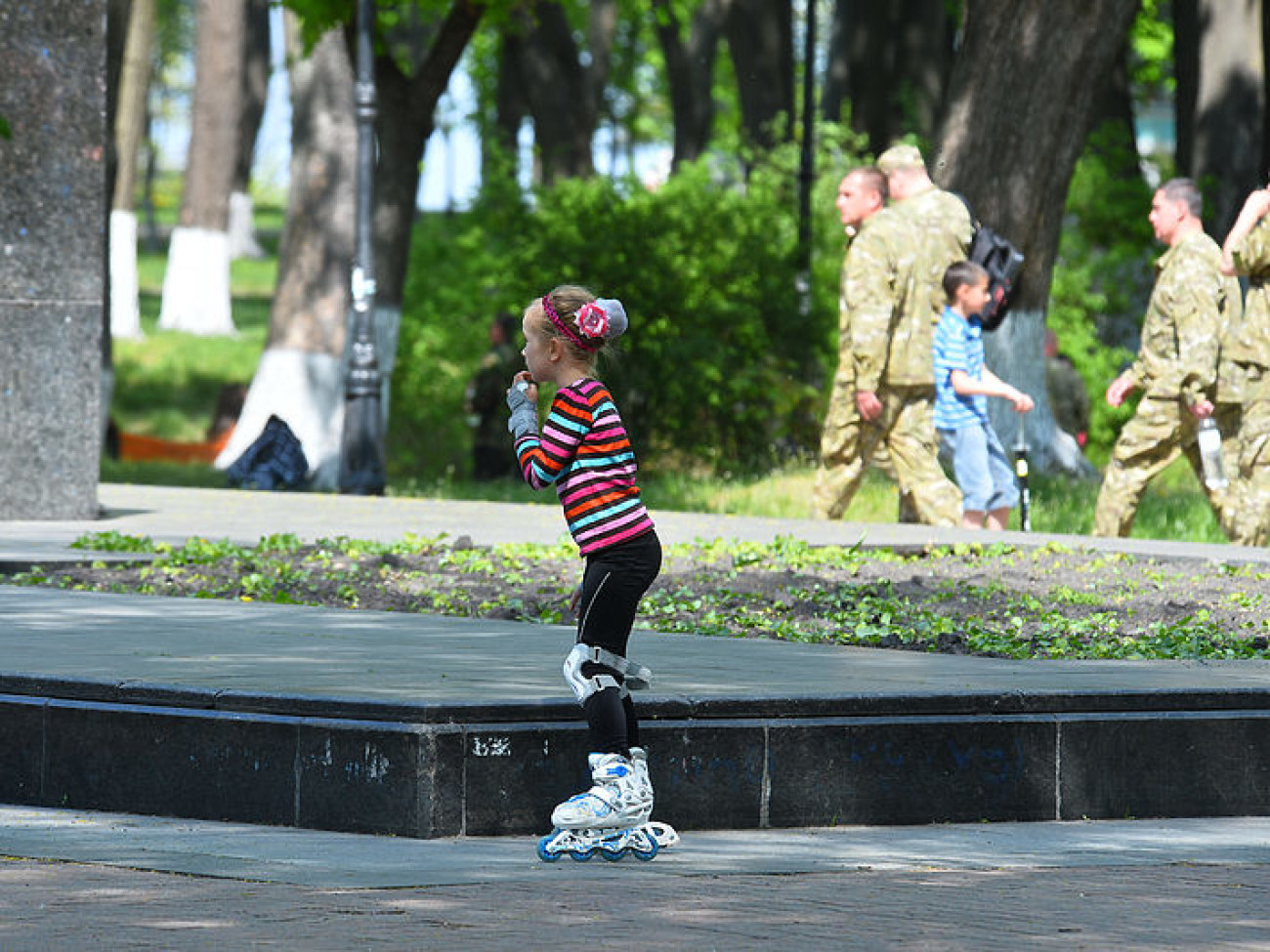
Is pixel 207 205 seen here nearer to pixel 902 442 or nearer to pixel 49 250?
pixel 49 250

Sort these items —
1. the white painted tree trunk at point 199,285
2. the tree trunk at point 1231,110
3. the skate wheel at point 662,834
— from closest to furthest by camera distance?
the skate wheel at point 662,834 → the tree trunk at point 1231,110 → the white painted tree trunk at point 199,285

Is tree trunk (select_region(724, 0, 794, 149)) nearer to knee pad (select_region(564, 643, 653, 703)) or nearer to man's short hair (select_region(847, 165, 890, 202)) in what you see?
man's short hair (select_region(847, 165, 890, 202))

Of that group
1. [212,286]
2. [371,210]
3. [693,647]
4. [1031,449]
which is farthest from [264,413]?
[212,286]

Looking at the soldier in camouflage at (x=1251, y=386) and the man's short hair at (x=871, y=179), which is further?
the man's short hair at (x=871, y=179)

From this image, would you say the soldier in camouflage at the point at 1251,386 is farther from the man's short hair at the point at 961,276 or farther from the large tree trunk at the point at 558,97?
the large tree trunk at the point at 558,97

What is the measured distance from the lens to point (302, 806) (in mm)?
6828

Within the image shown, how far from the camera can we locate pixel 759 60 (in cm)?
3678

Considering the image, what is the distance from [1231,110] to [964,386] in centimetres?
1276

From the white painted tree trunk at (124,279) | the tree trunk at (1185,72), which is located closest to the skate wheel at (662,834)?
the tree trunk at (1185,72)

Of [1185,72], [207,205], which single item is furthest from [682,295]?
[207,205]

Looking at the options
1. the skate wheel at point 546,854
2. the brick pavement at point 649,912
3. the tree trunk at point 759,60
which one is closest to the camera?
the brick pavement at point 649,912

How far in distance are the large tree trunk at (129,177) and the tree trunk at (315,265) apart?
49.8 ft

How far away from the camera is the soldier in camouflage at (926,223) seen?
14.4 m

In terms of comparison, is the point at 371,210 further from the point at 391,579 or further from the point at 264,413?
the point at 391,579
